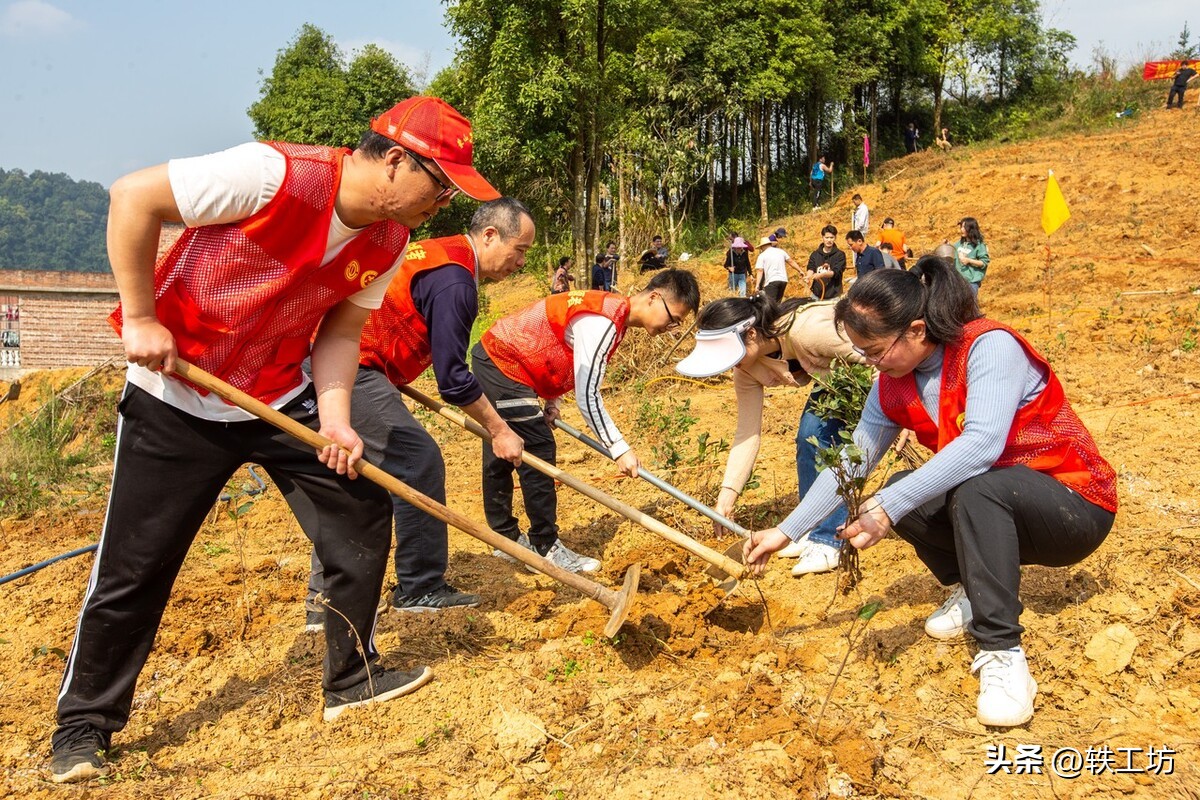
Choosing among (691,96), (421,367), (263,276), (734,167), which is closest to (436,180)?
(263,276)

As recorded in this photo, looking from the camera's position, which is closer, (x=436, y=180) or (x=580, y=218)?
(x=436, y=180)

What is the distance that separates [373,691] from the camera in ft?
10.1

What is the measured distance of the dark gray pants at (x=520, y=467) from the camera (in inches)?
181

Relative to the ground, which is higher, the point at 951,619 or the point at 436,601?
the point at 951,619

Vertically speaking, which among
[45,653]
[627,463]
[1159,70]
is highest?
[1159,70]

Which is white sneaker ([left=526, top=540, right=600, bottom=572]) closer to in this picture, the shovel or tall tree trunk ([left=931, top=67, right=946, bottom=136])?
the shovel

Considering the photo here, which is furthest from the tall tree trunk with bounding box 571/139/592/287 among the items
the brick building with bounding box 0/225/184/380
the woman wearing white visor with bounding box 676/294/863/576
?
the brick building with bounding box 0/225/184/380

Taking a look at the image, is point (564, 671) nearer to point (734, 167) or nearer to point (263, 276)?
point (263, 276)

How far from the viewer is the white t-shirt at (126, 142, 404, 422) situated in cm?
239

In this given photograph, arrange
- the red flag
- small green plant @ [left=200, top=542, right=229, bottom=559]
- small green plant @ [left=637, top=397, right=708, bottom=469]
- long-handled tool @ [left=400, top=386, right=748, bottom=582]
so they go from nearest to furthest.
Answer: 1. long-handled tool @ [left=400, top=386, right=748, bottom=582]
2. small green plant @ [left=200, top=542, right=229, bottom=559]
3. small green plant @ [left=637, top=397, right=708, bottom=469]
4. the red flag

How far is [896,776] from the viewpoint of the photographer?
2.58m

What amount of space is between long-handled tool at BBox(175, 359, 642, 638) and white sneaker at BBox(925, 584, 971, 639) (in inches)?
42.9

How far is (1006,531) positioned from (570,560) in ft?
7.92

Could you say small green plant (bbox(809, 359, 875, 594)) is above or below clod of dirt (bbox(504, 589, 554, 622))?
above
